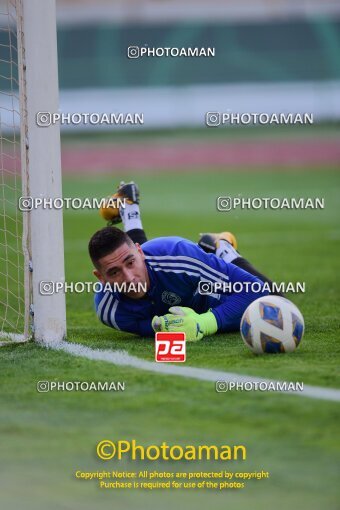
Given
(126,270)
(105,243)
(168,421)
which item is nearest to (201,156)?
(126,270)

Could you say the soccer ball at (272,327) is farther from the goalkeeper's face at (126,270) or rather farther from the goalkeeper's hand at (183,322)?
the goalkeeper's face at (126,270)

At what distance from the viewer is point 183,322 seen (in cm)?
575

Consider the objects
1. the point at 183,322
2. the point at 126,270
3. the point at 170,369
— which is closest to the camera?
the point at 170,369

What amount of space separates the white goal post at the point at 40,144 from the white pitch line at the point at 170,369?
298 millimetres

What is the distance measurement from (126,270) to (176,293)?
50 centimetres

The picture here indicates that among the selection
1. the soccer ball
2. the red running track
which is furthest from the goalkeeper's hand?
the red running track

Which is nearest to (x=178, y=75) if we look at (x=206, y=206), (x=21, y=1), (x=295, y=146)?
(x=295, y=146)

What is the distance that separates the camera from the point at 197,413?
424 centimetres

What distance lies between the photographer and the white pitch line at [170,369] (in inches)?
173

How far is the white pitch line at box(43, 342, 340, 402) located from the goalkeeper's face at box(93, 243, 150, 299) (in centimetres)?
44

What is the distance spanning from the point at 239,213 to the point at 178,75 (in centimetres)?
2343

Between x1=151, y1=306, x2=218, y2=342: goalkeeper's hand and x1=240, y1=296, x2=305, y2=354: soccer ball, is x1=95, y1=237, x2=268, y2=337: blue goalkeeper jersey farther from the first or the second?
x1=240, y1=296, x2=305, y2=354: soccer ball

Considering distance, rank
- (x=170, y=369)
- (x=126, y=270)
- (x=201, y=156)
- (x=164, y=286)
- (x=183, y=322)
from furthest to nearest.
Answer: (x=201, y=156) < (x=164, y=286) < (x=183, y=322) < (x=126, y=270) < (x=170, y=369)

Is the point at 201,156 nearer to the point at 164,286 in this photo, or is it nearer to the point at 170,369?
the point at 164,286
